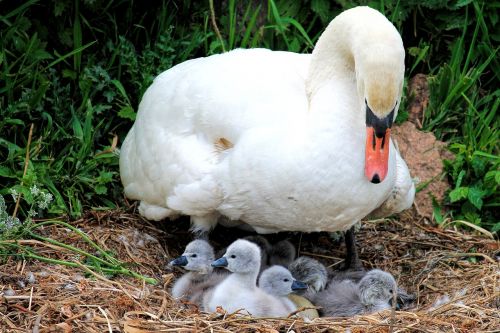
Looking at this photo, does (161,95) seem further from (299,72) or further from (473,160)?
(473,160)

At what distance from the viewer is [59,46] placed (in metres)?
7.51

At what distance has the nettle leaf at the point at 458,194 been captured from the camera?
23.3 ft

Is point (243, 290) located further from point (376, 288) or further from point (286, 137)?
point (286, 137)

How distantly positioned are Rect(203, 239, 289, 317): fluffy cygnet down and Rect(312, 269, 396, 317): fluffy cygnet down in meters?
0.38

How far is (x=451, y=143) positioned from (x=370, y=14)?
2465 millimetres

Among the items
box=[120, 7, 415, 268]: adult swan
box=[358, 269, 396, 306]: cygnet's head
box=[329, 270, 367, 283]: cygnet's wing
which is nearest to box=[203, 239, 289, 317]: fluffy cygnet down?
box=[120, 7, 415, 268]: adult swan

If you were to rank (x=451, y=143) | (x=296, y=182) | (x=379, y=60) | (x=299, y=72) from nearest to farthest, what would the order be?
(x=379, y=60) → (x=296, y=182) → (x=299, y=72) → (x=451, y=143)

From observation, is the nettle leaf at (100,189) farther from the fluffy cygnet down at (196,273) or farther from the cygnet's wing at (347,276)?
the cygnet's wing at (347,276)

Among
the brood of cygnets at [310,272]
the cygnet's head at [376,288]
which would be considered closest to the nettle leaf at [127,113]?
the brood of cygnets at [310,272]

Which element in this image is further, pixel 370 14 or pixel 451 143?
pixel 451 143

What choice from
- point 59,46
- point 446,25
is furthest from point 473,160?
point 59,46

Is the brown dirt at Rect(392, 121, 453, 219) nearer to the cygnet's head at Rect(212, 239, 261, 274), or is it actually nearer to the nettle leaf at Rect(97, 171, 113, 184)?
the cygnet's head at Rect(212, 239, 261, 274)

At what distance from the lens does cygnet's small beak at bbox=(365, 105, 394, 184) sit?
5.29m

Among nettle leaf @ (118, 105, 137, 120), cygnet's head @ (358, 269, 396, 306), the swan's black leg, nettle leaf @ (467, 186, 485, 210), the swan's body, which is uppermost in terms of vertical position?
the swan's body
